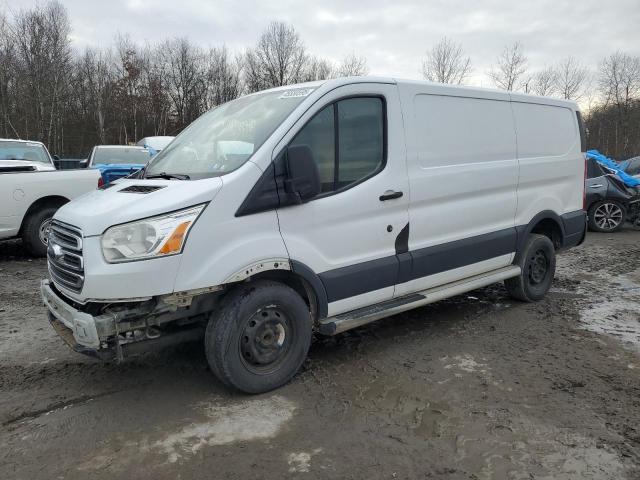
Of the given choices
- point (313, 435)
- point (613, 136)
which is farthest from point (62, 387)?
point (613, 136)

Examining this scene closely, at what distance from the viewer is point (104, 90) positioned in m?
42.8

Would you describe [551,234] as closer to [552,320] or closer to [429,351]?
[552,320]

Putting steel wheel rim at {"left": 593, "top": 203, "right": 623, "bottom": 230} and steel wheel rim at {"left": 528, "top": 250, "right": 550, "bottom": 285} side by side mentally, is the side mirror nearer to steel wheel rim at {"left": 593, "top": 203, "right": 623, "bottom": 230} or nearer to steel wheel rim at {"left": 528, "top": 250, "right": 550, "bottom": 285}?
steel wheel rim at {"left": 528, "top": 250, "right": 550, "bottom": 285}

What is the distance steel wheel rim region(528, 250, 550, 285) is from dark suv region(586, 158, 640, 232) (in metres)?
6.85

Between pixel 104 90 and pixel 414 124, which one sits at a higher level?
pixel 104 90

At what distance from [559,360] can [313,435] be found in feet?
7.60

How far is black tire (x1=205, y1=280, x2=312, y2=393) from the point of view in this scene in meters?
3.36

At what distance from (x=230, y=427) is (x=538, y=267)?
415 cm

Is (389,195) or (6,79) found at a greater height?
(6,79)

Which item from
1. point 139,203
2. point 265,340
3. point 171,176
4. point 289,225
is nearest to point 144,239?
point 139,203

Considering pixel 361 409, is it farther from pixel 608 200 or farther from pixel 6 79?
pixel 6 79

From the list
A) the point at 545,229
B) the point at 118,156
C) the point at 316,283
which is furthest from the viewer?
the point at 118,156

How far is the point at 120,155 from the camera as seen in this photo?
1309 centimetres

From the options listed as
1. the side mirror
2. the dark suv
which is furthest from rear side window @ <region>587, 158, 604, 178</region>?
the side mirror
